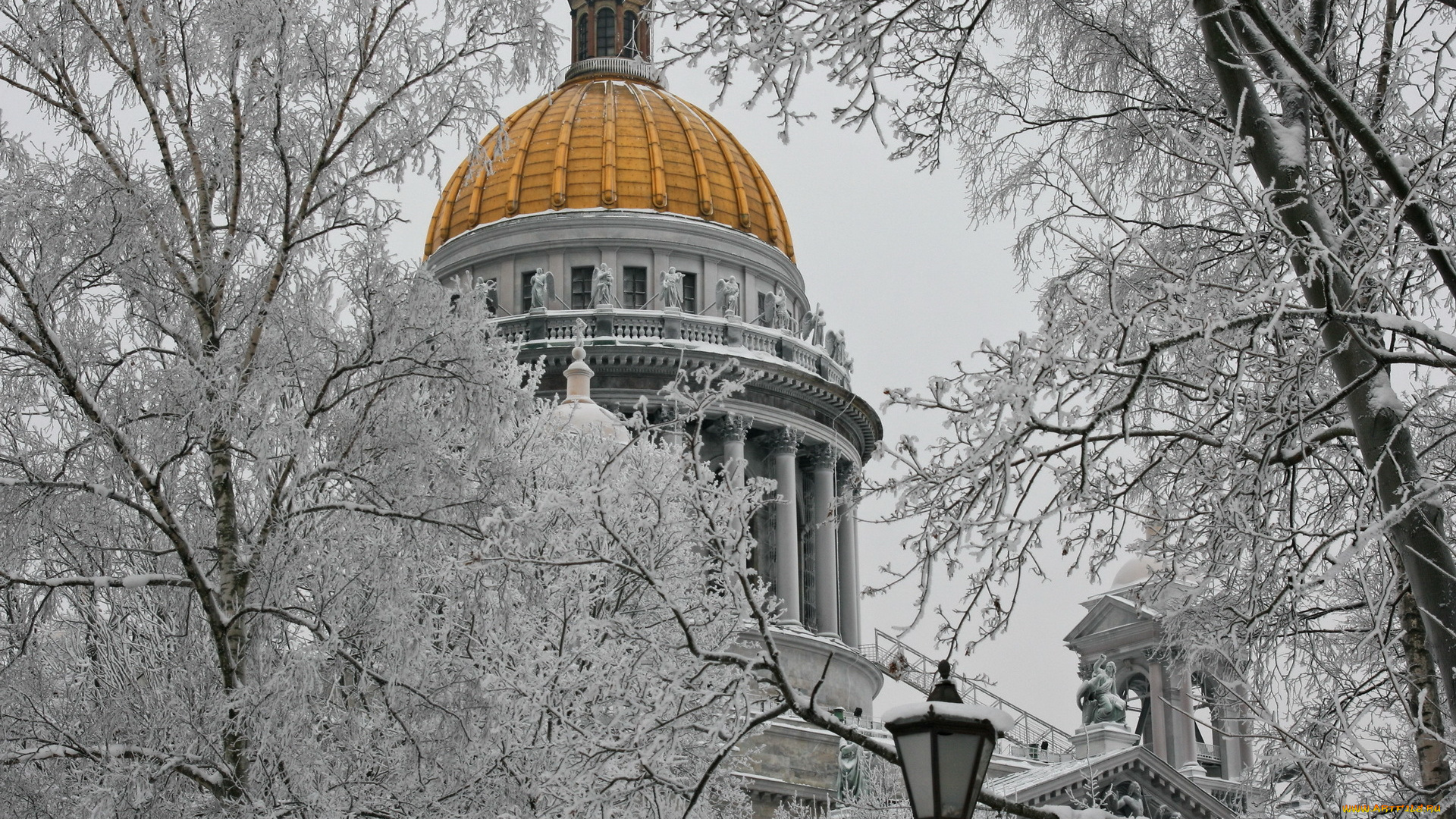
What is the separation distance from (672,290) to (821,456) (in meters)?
7.07

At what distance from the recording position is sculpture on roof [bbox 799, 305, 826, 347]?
198 feet

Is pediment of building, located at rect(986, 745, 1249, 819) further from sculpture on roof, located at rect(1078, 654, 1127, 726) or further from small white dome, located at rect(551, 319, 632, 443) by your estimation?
small white dome, located at rect(551, 319, 632, 443)

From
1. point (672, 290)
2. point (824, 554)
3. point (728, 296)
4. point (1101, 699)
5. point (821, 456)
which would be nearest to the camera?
point (1101, 699)

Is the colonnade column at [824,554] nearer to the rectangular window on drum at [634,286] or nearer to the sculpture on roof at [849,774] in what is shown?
the rectangular window on drum at [634,286]

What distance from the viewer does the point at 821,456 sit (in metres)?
58.3

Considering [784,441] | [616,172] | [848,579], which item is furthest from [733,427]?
[616,172]

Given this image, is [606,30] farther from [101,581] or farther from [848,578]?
[101,581]

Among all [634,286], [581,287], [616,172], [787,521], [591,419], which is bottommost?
[591,419]

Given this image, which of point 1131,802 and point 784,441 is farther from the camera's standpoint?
point 784,441

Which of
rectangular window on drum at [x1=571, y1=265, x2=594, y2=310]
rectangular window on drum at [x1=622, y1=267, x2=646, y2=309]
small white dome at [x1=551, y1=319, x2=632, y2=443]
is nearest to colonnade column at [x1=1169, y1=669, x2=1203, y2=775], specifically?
small white dome at [x1=551, y1=319, x2=632, y2=443]

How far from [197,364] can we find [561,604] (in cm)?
823

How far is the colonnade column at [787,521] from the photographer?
55.1 m

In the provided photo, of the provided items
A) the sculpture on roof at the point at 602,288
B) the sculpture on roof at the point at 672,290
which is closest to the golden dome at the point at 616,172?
the sculpture on roof at the point at 672,290

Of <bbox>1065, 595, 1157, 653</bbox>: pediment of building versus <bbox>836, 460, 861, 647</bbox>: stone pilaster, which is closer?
<bbox>1065, 595, 1157, 653</bbox>: pediment of building
